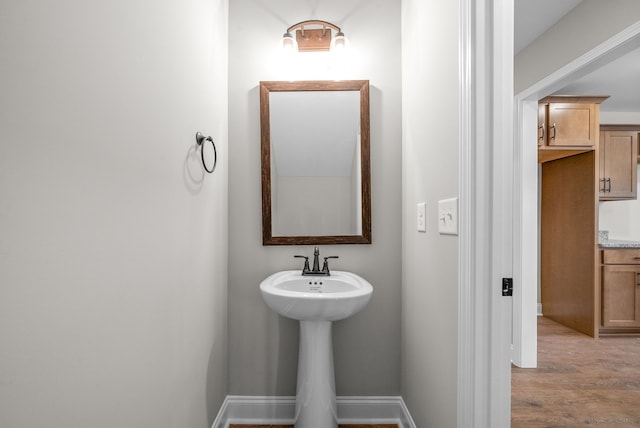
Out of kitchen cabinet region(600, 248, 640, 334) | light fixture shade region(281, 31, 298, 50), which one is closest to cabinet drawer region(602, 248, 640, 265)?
kitchen cabinet region(600, 248, 640, 334)

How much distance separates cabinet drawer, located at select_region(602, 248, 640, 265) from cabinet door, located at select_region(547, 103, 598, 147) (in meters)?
1.09

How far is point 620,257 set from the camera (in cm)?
337

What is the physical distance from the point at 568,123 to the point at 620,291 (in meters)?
1.75

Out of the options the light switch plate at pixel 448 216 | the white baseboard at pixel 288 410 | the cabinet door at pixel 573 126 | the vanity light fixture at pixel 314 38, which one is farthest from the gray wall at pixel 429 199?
the cabinet door at pixel 573 126

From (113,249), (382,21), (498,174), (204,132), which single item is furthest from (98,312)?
(382,21)

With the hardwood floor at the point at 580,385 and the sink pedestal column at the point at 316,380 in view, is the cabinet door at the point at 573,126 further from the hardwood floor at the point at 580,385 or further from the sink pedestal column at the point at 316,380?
the sink pedestal column at the point at 316,380

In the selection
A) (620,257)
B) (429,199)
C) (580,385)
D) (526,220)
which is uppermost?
(429,199)

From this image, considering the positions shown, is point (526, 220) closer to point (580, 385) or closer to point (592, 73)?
point (580, 385)

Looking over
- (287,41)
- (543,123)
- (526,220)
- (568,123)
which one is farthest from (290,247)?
(568,123)

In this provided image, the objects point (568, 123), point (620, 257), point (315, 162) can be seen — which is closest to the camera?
point (315, 162)

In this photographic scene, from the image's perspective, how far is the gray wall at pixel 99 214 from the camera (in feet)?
1.88

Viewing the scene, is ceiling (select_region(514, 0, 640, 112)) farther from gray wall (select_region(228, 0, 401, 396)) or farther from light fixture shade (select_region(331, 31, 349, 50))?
light fixture shade (select_region(331, 31, 349, 50))

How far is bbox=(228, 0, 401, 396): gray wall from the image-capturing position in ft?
6.20

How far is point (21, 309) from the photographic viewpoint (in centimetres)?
57
